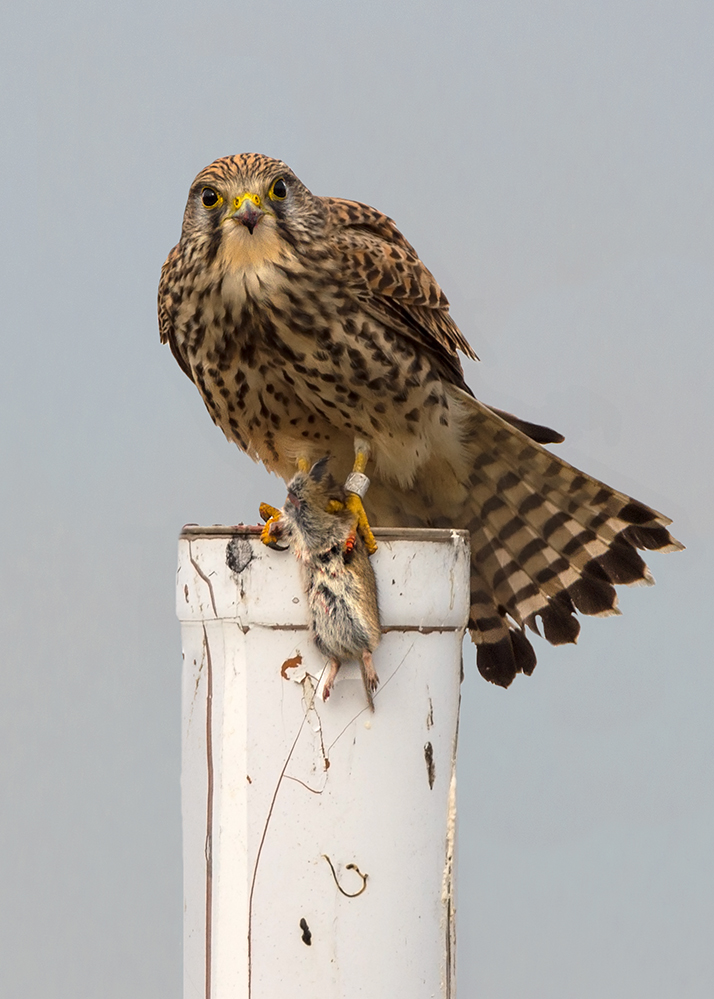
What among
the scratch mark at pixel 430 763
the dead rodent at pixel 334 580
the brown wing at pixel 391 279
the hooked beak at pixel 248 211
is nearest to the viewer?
the dead rodent at pixel 334 580

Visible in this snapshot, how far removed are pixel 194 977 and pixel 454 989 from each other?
1.53 ft

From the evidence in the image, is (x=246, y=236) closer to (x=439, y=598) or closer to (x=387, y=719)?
(x=439, y=598)

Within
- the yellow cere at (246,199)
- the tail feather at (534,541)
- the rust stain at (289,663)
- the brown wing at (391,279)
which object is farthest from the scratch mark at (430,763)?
the yellow cere at (246,199)

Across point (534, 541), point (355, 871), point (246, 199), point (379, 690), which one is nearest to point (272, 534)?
point (379, 690)

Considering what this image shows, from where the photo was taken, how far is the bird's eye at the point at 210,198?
2729 millimetres

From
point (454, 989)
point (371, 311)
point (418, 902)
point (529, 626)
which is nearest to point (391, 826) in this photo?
point (418, 902)

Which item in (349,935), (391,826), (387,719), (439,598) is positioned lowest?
(349,935)

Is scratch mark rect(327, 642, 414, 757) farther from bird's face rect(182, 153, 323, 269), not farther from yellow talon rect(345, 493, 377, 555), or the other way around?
bird's face rect(182, 153, 323, 269)

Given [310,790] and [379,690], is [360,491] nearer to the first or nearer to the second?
[379,690]

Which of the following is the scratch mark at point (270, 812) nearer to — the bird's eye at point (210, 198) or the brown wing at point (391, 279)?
the brown wing at point (391, 279)

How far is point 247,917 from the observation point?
2.13 metres

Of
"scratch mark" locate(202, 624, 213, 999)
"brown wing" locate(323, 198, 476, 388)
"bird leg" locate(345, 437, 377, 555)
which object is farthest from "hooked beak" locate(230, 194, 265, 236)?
"scratch mark" locate(202, 624, 213, 999)

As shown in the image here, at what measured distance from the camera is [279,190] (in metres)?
2.75

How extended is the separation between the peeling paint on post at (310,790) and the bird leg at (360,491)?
4 centimetres
